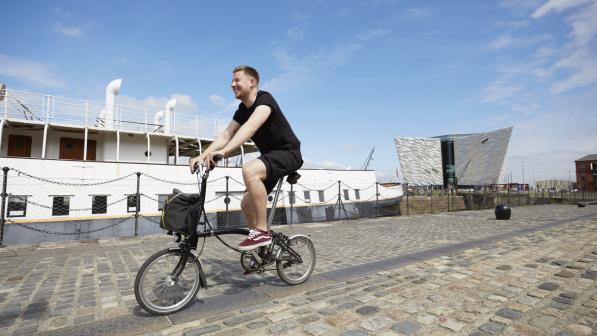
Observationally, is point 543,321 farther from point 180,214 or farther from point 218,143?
point 218,143

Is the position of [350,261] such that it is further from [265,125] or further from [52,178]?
[52,178]

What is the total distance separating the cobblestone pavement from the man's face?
197 cm

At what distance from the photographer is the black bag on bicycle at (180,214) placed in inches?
91.5

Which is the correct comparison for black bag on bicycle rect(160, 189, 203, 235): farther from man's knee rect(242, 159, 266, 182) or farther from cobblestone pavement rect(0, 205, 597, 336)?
cobblestone pavement rect(0, 205, 597, 336)

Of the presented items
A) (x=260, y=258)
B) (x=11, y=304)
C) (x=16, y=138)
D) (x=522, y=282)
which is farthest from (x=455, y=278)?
(x=16, y=138)

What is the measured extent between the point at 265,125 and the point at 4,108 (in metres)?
11.3

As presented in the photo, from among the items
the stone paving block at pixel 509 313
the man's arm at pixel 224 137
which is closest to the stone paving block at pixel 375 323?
the stone paving block at pixel 509 313

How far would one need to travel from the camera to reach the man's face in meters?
2.89

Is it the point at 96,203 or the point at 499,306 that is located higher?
the point at 96,203

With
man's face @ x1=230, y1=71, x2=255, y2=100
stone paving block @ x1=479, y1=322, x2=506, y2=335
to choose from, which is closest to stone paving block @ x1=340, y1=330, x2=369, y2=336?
stone paving block @ x1=479, y1=322, x2=506, y2=335

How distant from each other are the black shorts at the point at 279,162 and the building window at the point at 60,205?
900 centimetres

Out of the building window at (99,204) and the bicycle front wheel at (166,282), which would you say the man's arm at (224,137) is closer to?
the bicycle front wheel at (166,282)

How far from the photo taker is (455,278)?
3475 mm

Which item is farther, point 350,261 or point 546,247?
point 546,247
